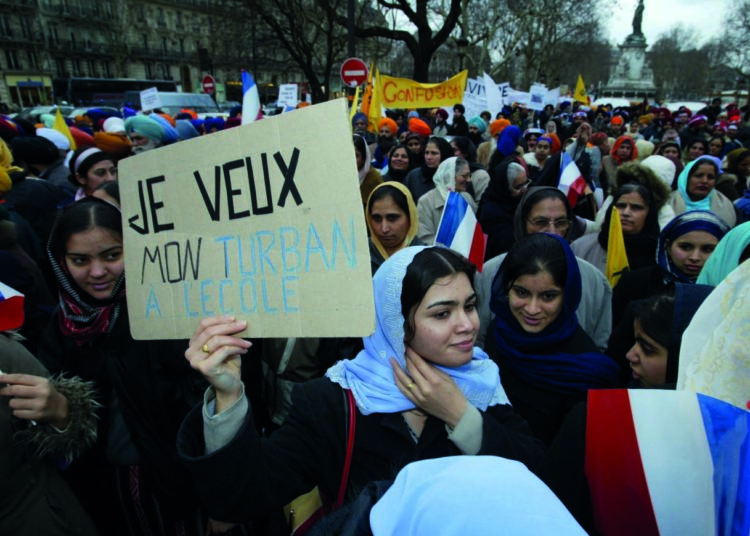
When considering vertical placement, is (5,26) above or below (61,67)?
above

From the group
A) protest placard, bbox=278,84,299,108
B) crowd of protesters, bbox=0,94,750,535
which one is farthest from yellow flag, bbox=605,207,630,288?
protest placard, bbox=278,84,299,108

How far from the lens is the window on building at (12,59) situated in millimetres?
46781

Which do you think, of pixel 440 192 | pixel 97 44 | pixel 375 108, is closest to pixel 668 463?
pixel 440 192

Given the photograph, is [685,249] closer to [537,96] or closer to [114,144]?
[114,144]

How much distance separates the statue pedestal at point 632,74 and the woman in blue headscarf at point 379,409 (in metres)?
56.1

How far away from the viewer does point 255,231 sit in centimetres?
127

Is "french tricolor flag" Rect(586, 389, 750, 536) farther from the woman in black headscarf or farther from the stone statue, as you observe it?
the stone statue

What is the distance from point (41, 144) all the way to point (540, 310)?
17.4 feet

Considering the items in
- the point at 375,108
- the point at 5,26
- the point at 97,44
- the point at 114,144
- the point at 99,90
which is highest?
the point at 97,44

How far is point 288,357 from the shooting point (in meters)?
2.19

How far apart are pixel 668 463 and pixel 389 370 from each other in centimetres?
79

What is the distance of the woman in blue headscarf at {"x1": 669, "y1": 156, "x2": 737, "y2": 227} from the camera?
447 cm

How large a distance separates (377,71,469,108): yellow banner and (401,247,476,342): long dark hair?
26.8 feet

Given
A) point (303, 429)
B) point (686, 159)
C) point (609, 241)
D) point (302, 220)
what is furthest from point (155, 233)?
point (686, 159)
